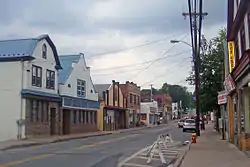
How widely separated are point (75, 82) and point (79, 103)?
7.50 ft

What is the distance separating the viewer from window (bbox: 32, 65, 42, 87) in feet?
116

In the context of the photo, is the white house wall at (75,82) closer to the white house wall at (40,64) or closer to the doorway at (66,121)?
the doorway at (66,121)

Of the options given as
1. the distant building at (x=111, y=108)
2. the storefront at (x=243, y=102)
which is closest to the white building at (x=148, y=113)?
the distant building at (x=111, y=108)

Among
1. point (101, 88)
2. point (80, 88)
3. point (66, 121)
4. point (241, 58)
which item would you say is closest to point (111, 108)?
point (101, 88)

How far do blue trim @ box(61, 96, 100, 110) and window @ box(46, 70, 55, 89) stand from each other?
2.31 meters

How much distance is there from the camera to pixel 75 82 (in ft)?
147

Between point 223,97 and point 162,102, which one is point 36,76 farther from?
point 162,102

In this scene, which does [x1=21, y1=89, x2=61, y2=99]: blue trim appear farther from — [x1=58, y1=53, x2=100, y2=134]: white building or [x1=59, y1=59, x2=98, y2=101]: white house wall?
[x1=59, y1=59, x2=98, y2=101]: white house wall

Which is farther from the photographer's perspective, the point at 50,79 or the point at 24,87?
the point at 50,79

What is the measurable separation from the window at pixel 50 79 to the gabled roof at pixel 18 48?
Result: 123 inches

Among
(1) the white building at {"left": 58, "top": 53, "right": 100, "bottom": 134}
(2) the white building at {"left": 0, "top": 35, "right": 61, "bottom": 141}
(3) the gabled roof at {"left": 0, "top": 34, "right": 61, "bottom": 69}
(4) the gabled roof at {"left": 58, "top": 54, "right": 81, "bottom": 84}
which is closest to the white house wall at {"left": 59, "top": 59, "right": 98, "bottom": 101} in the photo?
(1) the white building at {"left": 58, "top": 53, "right": 100, "bottom": 134}

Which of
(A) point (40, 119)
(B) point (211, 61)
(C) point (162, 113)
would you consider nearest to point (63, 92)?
(A) point (40, 119)

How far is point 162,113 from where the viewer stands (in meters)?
111

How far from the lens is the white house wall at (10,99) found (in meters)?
33.2
